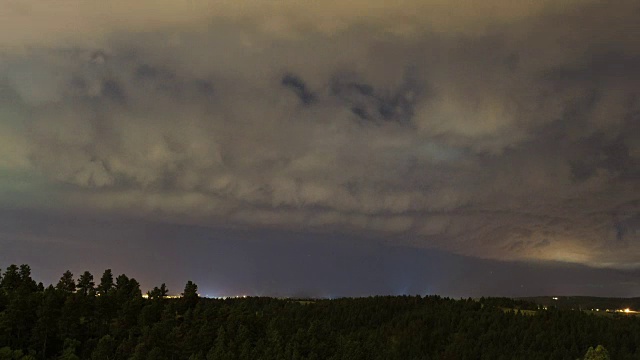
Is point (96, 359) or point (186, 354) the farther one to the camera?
point (186, 354)

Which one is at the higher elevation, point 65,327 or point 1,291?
point 1,291

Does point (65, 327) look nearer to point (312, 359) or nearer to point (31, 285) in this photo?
point (31, 285)

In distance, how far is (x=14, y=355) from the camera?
13538 centimetres

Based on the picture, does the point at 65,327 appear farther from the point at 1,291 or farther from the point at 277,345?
the point at 277,345

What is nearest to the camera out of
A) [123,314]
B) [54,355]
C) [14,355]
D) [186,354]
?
[14,355]

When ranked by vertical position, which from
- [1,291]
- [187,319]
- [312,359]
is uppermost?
[1,291]

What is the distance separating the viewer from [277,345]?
18838 centimetres

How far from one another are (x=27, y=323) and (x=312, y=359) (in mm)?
100651

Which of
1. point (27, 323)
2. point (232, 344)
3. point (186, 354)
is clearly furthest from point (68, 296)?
point (232, 344)

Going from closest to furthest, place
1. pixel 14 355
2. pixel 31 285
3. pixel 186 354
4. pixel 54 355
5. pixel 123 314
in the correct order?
pixel 14 355
pixel 54 355
pixel 186 354
pixel 123 314
pixel 31 285

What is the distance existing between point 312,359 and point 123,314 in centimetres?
7355

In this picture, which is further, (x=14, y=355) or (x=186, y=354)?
(x=186, y=354)

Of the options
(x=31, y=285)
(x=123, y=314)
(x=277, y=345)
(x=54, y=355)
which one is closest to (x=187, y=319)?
(x=123, y=314)

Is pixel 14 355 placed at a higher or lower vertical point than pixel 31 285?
lower
